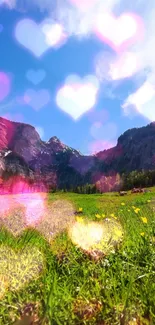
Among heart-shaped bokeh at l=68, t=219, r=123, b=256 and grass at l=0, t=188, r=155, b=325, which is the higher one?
heart-shaped bokeh at l=68, t=219, r=123, b=256

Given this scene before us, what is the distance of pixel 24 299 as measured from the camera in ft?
9.03

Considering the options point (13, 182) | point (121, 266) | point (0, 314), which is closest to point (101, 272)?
point (121, 266)

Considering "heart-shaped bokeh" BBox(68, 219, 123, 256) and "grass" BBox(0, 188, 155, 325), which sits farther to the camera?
"heart-shaped bokeh" BBox(68, 219, 123, 256)

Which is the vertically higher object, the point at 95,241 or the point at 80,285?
the point at 95,241

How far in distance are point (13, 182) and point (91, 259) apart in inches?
4942

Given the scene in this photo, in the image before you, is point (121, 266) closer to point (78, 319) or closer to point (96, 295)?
point (96, 295)

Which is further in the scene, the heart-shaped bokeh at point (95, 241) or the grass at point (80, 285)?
the heart-shaped bokeh at point (95, 241)

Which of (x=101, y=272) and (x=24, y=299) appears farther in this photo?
(x=101, y=272)

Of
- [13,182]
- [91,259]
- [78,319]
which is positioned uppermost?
[13,182]

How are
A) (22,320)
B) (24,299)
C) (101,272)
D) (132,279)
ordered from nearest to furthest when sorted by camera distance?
(22,320) → (24,299) → (132,279) → (101,272)

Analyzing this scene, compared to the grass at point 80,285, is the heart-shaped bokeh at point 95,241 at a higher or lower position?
higher

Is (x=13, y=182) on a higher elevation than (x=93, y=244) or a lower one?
higher

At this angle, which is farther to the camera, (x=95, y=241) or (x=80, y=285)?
(x=95, y=241)

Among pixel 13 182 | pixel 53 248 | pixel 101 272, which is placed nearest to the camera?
pixel 101 272
